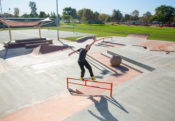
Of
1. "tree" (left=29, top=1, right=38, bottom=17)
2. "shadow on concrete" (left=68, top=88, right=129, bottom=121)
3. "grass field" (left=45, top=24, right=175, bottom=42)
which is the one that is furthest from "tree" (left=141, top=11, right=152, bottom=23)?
"tree" (left=29, top=1, right=38, bottom=17)

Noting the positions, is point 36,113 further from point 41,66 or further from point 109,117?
point 41,66

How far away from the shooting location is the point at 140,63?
10.3 m

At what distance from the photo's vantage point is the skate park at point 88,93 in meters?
4.72

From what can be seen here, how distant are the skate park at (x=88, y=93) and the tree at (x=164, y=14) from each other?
75393 millimetres

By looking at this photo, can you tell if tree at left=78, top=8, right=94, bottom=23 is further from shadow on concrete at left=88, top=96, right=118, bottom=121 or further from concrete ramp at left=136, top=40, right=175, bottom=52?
shadow on concrete at left=88, top=96, right=118, bottom=121

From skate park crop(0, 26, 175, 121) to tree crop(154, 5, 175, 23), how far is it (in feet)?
247

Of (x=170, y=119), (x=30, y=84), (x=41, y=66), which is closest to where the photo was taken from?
(x=170, y=119)

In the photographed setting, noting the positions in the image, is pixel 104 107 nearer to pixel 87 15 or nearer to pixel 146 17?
pixel 87 15

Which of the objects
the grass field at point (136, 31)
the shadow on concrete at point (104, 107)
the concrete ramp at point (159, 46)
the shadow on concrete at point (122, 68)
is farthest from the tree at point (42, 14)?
the shadow on concrete at point (104, 107)

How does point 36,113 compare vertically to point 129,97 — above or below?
below

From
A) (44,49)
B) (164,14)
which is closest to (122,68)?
(44,49)

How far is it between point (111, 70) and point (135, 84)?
3.38 m

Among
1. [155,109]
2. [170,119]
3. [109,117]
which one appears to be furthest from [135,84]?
[109,117]

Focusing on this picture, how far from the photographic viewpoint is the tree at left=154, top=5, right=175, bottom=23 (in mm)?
74688
